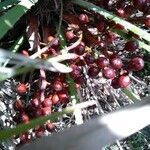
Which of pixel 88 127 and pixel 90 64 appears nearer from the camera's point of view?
pixel 88 127

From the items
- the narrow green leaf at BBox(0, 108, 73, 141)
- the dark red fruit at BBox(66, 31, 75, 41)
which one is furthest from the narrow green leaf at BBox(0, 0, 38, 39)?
the narrow green leaf at BBox(0, 108, 73, 141)

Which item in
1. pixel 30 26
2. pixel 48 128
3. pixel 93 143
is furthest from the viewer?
pixel 30 26

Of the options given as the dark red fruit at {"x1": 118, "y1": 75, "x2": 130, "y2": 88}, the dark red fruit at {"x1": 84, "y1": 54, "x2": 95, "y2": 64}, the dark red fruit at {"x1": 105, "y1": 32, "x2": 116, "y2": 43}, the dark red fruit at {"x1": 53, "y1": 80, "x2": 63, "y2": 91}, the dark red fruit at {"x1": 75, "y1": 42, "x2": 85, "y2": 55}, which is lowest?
the dark red fruit at {"x1": 118, "y1": 75, "x2": 130, "y2": 88}

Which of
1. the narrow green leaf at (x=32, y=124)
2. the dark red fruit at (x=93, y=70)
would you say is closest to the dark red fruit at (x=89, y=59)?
the dark red fruit at (x=93, y=70)

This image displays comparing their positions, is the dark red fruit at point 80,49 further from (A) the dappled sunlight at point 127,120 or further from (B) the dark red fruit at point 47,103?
(A) the dappled sunlight at point 127,120

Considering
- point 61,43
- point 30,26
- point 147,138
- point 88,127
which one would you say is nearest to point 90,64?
point 61,43

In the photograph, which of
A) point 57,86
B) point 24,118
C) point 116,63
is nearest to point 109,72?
point 116,63

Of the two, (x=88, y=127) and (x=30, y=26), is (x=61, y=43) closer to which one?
(x=30, y=26)

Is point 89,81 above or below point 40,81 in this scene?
below

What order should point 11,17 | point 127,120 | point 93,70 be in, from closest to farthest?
point 127,120 < point 11,17 < point 93,70

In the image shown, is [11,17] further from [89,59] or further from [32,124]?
[32,124]

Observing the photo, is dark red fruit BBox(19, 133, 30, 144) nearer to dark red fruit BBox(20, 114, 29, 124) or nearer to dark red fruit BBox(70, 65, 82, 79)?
dark red fruit BBox(20, 114, 29, 124)
